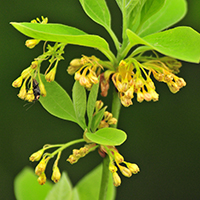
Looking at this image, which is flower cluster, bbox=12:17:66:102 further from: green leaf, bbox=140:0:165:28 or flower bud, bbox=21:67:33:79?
green leaf, bbox=140:0:165:28

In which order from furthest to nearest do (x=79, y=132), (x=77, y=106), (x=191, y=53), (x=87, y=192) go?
(x=79, y=132) → (x=87, y=192) → (x=77, y=106) → (x=191, y=53)

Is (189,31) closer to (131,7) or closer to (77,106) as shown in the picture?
(131,7)

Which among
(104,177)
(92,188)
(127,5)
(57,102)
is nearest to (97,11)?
(127,5)

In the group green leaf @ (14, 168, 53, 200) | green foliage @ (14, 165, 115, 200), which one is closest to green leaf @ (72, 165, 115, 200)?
green foliage @ (14, 165, 115, 200)

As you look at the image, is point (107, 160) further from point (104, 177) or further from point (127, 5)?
point (127, 5)

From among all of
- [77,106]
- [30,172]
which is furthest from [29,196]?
[77,106]

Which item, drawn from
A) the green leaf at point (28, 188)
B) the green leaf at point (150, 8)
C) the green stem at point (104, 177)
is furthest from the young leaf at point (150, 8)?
the green leaf at point (28, 188)
